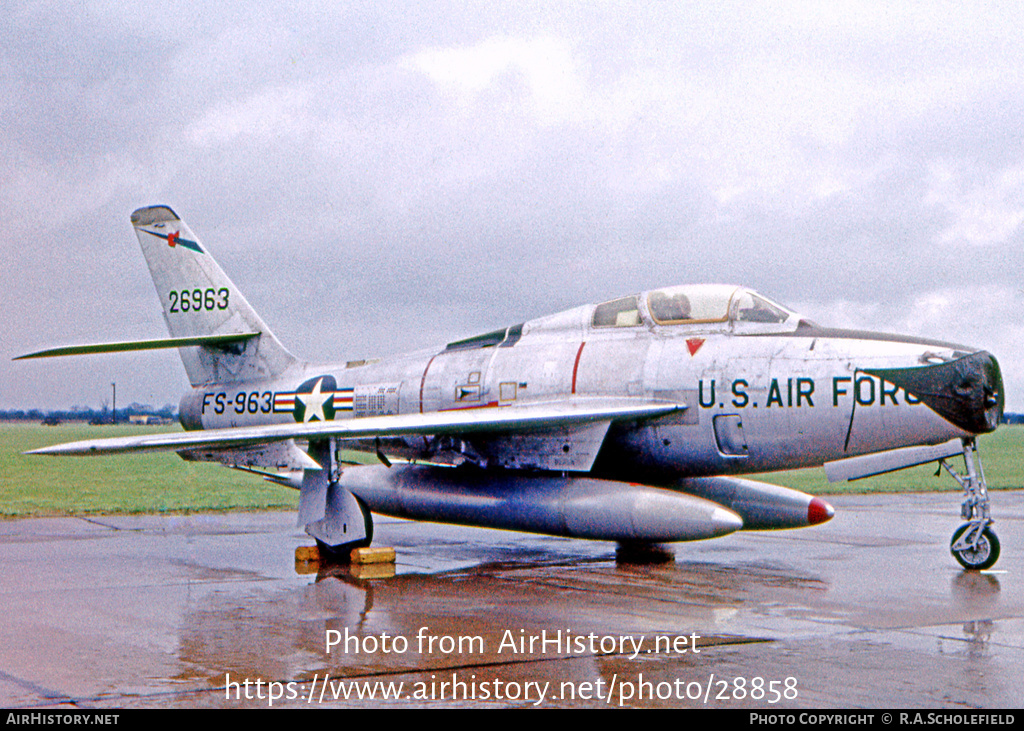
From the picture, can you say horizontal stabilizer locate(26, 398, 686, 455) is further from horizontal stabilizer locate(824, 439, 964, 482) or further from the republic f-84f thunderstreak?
horizontal stabilizer locate(824, 439, 964, 482)

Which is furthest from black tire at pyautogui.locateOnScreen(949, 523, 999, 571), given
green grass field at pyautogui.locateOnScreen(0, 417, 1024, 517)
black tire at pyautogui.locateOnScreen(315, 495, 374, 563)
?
green grass field at pyautogui.locateOnScreen(0, 417, 1024, 517)

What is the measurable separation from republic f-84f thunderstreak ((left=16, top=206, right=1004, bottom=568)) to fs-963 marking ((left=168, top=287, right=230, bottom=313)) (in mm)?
2927

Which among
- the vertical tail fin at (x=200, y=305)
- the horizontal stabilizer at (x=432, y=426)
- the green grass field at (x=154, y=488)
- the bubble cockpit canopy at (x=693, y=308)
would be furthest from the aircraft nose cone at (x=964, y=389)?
the green grass field at (x=154, y=488)

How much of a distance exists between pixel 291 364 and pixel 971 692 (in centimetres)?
1134

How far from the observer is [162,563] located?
36.3ft

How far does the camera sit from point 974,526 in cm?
1006

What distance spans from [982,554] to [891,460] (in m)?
1.22

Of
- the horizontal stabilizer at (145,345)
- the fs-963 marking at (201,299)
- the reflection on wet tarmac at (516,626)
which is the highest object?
the fs-963 marking at (201,299)

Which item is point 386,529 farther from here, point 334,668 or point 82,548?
point 334,668

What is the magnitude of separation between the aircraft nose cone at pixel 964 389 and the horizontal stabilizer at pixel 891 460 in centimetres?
32

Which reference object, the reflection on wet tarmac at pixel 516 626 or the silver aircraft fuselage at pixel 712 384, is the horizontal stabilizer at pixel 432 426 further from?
the reflection on wet tarmac at pixel 516 626

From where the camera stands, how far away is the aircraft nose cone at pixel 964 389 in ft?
31.7

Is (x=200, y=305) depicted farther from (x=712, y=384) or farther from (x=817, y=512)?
(x=817, y=512)
